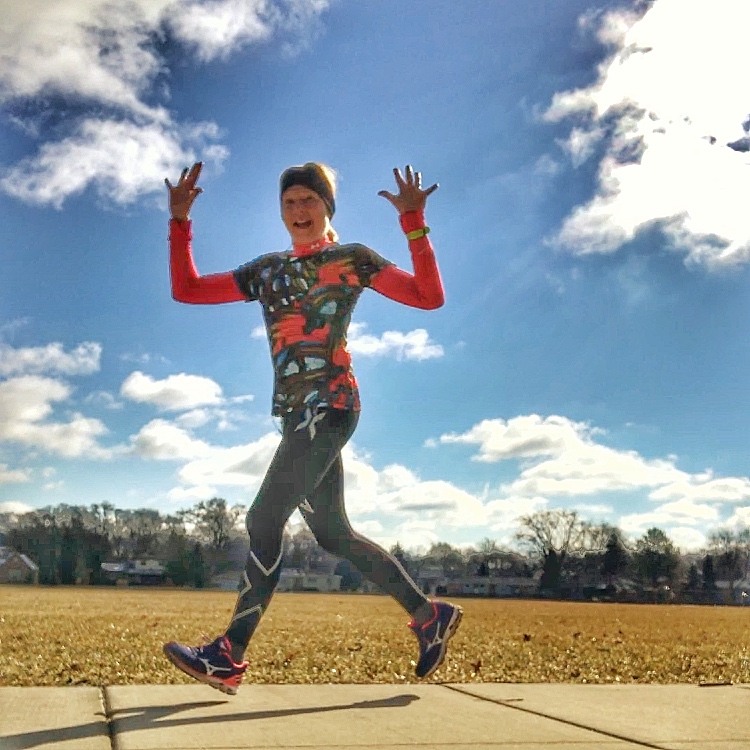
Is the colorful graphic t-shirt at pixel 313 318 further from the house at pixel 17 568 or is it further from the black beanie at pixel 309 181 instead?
the house at pixel 17 568

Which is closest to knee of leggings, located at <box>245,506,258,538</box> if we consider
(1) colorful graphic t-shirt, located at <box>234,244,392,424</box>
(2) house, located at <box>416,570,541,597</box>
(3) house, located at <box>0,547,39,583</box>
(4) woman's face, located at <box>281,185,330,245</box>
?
(1) colorful graphic t-shirt, located at <box>234,244,392,424</box>

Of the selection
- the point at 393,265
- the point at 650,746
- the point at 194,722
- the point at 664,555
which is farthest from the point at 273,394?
the point at 664,555

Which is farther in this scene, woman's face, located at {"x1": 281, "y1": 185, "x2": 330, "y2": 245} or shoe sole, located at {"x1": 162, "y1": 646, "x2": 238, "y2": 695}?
woman's face, located at {"x1": 281, "y1": 185, "x2": 330, "y2": 245}

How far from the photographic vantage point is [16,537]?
58.4 ft

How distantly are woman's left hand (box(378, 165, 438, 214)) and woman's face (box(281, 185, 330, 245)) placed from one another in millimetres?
289

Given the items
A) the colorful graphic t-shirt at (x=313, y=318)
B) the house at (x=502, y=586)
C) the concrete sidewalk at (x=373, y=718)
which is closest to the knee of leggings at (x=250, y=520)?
the colorful graphic t-shirt at (x=313, y=318)

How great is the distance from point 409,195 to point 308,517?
1.25 metres

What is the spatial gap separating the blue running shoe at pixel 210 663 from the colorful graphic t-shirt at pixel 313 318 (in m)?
0.86

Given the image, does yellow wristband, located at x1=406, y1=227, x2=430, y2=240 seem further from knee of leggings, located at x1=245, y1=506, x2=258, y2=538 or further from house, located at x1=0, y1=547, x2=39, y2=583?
house, located at x1=0, y1=547, x2=39, y2=583

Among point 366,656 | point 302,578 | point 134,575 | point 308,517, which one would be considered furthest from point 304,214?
point 134,575

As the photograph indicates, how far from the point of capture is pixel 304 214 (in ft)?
11.3

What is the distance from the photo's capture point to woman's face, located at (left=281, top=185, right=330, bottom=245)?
11.3 ft

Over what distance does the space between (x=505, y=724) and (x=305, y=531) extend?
1.12 meters

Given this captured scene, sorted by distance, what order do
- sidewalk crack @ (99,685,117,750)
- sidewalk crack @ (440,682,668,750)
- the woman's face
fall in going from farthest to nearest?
the woman's face < sidewalk crack @ (440,682,668,750) < sidewalk crack @ (99,685,117,750)
